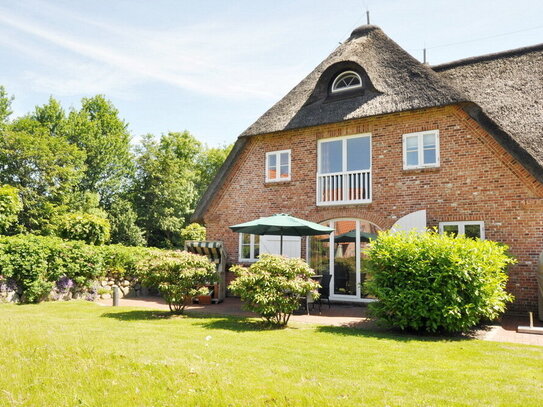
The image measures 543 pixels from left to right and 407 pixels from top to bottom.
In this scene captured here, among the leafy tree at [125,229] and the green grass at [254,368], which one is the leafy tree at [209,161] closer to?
the leafy tree at [125,229]

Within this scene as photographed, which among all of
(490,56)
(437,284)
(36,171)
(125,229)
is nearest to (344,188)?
(437,284)

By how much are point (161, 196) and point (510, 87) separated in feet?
89.6

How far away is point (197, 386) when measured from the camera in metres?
4.61

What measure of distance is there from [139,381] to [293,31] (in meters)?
9.31

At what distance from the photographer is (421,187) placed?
11.9 metres

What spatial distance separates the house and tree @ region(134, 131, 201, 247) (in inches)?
750

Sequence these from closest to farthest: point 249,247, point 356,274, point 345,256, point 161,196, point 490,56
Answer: point 356,274 < point 345,256 < point 490,56 < point 249,247 < point 161,196

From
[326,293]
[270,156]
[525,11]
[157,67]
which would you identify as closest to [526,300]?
[326,293]

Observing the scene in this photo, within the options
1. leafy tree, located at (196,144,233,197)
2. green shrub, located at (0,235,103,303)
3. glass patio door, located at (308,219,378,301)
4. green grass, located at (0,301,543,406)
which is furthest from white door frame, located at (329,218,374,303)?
leafy tree, located at (196,144,233,197)

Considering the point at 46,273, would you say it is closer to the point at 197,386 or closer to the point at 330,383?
the point at 197,386

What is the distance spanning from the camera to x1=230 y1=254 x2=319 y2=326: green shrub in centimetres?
856

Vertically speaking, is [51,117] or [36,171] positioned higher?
[51,117]

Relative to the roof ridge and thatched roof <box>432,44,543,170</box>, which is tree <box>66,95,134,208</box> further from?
thatched roof <box>432,44,543,170</box>

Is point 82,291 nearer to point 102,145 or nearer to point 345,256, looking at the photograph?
point 345,256
